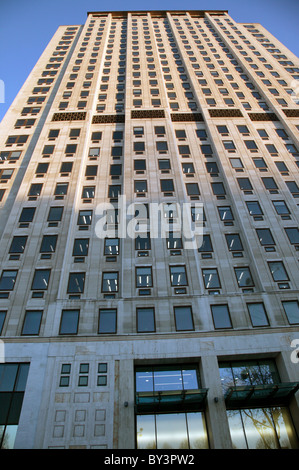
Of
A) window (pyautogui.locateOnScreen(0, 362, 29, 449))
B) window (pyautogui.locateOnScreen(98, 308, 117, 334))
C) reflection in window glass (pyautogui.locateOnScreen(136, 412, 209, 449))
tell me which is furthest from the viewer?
window (pyautogui.locateOnScreen(98, 308, 117, 334))

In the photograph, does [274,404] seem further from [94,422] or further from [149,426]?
[94,422]

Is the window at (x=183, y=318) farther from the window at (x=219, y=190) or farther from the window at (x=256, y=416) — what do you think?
the window at (x=219, y=190)

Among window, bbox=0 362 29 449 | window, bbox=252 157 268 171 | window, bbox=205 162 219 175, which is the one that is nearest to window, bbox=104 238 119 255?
window, bbox=0 362 29 449

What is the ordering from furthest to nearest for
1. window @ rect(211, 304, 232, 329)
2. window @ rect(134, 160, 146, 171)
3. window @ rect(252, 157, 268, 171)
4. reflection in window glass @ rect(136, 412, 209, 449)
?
1. window @ rect(134, 160, 146, 171)
2. window @ rect(252, 157, 268, 171)
3. window @ rect(211, 304, 232, 329)
4. reflection in window glass @ rect(136, 412, 209, 449)

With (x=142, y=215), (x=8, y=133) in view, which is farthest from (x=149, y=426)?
(x=8, y=133)

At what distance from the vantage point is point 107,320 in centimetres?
2341

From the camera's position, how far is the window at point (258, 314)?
2333cm

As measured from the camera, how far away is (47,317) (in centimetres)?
2317

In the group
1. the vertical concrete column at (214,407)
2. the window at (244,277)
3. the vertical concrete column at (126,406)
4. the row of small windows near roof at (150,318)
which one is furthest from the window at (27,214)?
the vertical concrete column at (214,407)

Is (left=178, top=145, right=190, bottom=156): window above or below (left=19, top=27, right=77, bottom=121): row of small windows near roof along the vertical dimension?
below

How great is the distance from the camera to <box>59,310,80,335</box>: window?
22.8m

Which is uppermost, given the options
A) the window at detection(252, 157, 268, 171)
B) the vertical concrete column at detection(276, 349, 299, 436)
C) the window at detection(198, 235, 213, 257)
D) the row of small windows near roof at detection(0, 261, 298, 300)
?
the window at detection(252, 157, 268, 171)

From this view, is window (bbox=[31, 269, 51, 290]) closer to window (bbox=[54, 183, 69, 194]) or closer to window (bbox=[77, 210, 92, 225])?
window (bbox=[77, 210, 92, 225])

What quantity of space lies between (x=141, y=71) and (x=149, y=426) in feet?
152
